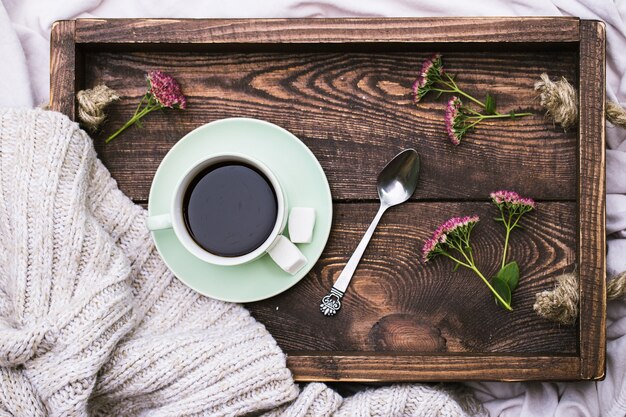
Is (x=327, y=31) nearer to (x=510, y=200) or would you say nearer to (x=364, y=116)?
(x=364, y=116)

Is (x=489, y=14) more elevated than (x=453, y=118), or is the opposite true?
(x=489, y=14)

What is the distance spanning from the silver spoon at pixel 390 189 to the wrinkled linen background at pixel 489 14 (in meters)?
0.26

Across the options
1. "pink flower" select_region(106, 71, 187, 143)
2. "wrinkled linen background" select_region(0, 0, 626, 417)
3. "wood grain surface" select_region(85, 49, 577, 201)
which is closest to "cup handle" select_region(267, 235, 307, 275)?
"wood grain surface" select_region(85, 49, 577, 201)

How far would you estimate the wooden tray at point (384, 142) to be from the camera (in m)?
0.91

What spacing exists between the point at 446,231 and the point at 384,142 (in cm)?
15

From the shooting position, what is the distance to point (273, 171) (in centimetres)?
88

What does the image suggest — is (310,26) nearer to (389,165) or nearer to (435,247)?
(389,165)

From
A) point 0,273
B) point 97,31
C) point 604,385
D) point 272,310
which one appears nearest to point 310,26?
point 97,31

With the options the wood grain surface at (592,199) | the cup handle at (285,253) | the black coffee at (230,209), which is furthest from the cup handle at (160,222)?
the wood grain surface at (592,199)

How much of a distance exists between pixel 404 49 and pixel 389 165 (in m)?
0.17

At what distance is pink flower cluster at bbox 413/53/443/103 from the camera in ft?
2.97

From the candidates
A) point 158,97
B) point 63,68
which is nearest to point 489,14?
point 158,97

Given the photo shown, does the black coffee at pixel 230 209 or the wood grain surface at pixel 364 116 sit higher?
the wood grain surface at pixel 364 116

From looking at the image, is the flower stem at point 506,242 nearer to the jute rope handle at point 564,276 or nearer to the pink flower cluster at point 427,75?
the jute rope handle at point 564,276
